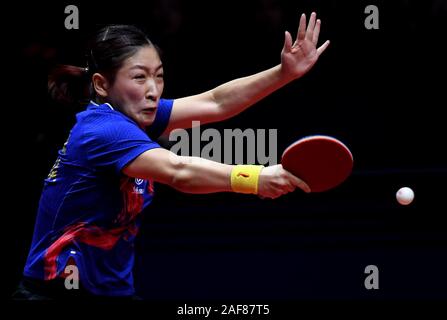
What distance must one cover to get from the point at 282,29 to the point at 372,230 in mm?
1093

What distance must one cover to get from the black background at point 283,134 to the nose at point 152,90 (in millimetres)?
1833

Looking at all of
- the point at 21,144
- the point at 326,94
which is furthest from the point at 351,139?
the point at 21,144

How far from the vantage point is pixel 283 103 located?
15.9 ft

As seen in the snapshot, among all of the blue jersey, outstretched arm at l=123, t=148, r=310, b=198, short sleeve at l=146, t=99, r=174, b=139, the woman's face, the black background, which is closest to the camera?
outstretched arm at l=123, t=148, r=310, b=198

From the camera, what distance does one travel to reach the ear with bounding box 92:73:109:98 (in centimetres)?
304

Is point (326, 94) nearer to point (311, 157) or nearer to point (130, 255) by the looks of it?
point (130, 255)

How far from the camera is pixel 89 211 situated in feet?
9.58

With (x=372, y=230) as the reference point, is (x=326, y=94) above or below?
above

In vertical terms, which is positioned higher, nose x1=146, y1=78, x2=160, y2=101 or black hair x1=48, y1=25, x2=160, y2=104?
black hair x1=48, y1=25, x2=160, y2=104

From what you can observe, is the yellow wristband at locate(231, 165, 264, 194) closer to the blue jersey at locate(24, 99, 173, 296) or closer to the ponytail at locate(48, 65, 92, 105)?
the blue jersey at locate(24, 99, 173, 296)

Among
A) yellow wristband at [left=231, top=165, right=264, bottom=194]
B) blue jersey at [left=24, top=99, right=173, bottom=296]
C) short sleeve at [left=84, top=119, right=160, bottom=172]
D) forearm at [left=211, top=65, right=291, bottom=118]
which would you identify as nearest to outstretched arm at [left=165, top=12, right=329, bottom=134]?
forearm at [left=211, top=65, right=291, bottom=118]

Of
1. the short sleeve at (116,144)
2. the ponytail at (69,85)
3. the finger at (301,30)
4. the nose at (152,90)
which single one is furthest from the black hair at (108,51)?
the finger at (301,30)

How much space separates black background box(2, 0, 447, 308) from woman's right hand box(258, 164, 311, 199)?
219 centimetres
